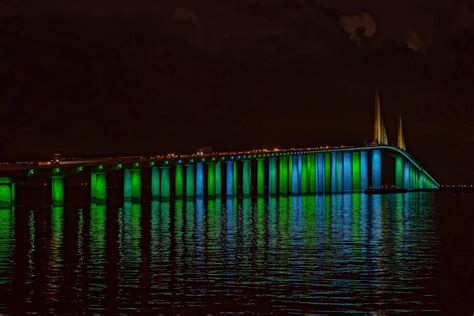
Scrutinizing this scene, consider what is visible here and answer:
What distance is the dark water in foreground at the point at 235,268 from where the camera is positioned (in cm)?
3688

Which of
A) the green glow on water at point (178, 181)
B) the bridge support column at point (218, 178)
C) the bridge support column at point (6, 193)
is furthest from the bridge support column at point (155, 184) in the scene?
the bridge support column at point (6, 193)

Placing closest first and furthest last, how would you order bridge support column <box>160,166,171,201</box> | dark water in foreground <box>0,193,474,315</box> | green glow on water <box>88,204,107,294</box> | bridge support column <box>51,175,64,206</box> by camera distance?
dark water in foreground <box>0,193,474,315</box> < green glow on water <box>88,204,107,294</box> < bridge support column <box>51,175,64,206</box> < bridge support column <box>160,166,171,201</box>

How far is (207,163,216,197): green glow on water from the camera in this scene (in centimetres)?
18362

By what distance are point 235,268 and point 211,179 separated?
137676 millimetres

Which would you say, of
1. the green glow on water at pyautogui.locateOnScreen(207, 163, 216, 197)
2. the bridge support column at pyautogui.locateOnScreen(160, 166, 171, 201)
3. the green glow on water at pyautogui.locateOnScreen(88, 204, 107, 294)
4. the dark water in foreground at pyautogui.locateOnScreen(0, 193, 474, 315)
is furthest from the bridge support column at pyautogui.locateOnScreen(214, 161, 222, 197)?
the dark water in foreground at pyautogui.locateOnScreen(0, 193, 474, 315)

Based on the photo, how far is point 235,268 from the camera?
48.2 metres

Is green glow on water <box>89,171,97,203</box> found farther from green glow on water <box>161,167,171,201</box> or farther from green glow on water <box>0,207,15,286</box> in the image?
green glow on water <box>0,207,15,286</box>

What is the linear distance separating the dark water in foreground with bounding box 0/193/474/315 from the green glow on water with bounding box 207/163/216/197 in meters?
100

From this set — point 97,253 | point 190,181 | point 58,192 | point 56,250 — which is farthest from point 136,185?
point 97,253

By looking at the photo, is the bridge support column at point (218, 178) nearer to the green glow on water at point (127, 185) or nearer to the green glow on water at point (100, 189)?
the green glow on water at point (127, 185)

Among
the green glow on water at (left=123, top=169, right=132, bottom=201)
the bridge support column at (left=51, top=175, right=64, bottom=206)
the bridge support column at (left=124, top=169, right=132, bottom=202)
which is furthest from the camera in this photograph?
the green glow on water at (left=123, top=169, right=132, bottom=201)

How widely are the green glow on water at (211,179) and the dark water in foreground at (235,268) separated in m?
100

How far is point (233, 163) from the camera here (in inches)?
7844

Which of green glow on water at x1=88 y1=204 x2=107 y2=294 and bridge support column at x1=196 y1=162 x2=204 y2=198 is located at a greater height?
bridge support column at x1=196 y1=162 x2=204 y2=198
